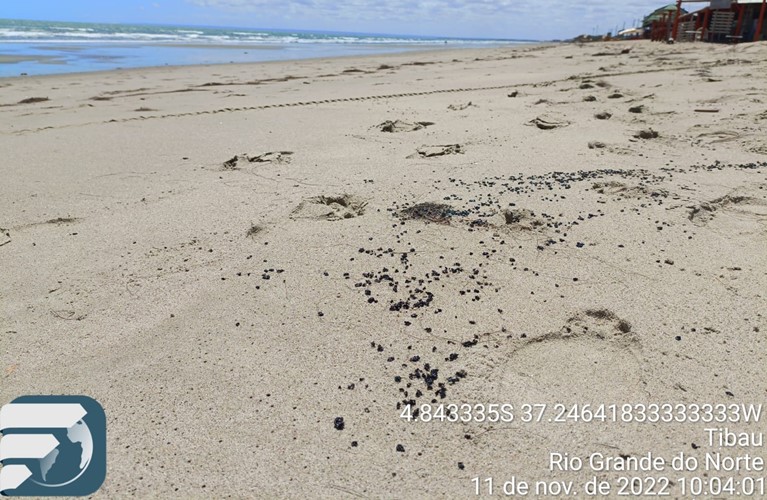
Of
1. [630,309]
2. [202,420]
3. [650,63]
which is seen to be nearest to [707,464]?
[630,309]

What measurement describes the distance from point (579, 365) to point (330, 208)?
191 centimetres

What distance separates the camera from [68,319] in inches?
90.4

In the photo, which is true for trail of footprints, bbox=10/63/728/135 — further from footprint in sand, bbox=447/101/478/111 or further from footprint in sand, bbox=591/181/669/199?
footprint in sand, bbox=591/181/669/199

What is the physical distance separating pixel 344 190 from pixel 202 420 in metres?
2.20

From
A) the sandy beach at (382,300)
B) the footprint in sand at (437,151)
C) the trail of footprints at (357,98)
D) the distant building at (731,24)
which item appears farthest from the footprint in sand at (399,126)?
the distant building at (731,24)

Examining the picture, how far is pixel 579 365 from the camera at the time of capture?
1.96 m

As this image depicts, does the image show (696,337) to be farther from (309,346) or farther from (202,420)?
(202,420)

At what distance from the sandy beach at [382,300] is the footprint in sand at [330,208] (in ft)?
0.07

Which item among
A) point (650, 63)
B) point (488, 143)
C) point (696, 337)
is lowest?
point (696, 337)

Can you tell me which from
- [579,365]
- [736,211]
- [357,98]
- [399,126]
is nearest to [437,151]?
[399,126]

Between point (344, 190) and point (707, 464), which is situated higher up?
point (344, 190)

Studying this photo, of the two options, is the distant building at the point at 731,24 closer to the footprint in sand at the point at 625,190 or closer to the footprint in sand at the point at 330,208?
the footprint in sand at the point at 625,190

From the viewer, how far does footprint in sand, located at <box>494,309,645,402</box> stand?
5.96 ft

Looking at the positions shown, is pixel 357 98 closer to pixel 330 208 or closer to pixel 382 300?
pixel 330 208
